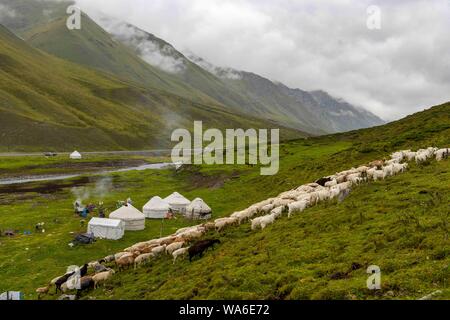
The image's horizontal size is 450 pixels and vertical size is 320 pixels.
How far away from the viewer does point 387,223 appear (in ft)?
76.5

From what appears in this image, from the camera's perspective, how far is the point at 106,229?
152 ft

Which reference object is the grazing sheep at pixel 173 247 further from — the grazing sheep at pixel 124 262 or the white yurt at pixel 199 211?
the white yurt at pixel 199 211

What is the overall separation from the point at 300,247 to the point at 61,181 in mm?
91287

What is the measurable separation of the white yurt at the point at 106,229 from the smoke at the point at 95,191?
27.4 meters

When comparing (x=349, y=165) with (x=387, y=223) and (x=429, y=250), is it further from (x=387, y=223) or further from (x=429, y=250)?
(x=429, y=250)

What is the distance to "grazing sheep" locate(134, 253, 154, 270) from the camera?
30734 mm

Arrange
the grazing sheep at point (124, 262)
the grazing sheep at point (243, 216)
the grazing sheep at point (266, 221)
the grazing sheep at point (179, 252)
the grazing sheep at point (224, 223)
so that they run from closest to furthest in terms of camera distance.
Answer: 1. the grazing sheep at point (179, 252)
2. the grazing sheep at point (124, 262)
3. the grazing sheep at point (266, 221)
4. the grazing sheep at point (224, 223)
5. the grazing sheep at point (243, 216)

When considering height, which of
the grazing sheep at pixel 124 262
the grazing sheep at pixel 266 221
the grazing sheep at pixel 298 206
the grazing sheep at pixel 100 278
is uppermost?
the grazing sheep at pixel 298 206

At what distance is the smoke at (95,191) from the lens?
77.8 metres

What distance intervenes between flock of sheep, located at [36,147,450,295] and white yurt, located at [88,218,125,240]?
11.6 metres

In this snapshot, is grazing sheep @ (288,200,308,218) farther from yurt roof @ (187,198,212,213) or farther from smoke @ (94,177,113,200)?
smoke @ (94,177,113,200)

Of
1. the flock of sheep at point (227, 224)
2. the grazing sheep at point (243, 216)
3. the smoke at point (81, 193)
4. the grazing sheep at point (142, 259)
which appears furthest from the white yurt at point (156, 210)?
the grazing sheep at point (142, 259)

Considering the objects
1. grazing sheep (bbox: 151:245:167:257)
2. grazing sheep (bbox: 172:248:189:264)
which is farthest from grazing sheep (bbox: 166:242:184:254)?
grazing sheep (bbox: 172:248:189:264)
